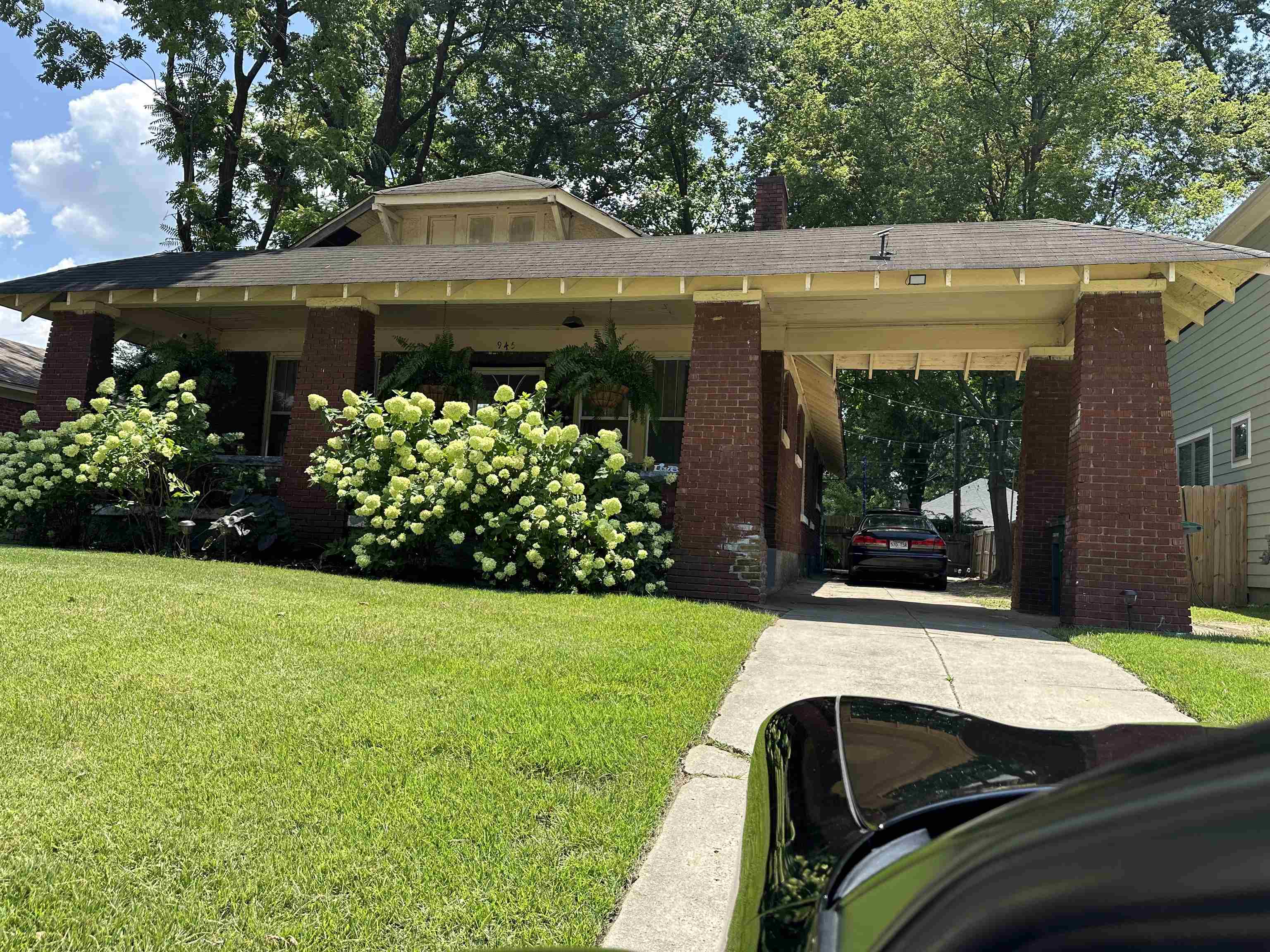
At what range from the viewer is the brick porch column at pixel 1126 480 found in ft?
30.0

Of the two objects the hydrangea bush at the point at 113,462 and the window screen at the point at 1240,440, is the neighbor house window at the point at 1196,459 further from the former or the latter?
the hydrangea bush at the point at 113,462

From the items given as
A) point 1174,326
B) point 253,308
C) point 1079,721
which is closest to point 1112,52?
point 1174,326

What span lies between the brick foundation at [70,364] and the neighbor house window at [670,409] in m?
8.08

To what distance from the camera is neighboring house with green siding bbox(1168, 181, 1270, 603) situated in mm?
14047

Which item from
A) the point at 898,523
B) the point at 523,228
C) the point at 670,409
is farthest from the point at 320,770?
the point at 898,523

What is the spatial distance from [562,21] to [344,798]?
29418 mm

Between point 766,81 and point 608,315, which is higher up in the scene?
point 766,81

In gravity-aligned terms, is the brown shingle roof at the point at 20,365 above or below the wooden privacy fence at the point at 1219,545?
above

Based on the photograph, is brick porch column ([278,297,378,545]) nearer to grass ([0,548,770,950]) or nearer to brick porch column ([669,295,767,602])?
brick porch column ([669,295,767,602])

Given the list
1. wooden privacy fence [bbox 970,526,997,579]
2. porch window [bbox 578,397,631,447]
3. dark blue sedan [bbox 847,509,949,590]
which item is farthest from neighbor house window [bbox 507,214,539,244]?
wooden privacy fence [bbox 970,526,997,579]

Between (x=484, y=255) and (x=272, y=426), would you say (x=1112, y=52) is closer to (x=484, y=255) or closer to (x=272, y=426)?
(x=484, y=255)

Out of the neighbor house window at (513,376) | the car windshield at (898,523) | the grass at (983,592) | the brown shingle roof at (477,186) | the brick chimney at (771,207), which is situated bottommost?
the grass at (983,592)

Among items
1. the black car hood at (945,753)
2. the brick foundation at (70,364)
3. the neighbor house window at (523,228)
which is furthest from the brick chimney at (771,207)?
the black car hood at (945,753)

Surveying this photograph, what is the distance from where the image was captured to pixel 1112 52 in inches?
852
